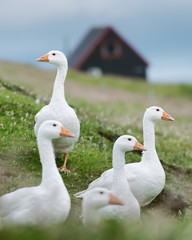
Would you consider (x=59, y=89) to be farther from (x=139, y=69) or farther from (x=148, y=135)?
(x=139, y=69)

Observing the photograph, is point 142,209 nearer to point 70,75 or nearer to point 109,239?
point 109,239

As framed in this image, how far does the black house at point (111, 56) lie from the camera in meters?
55.0

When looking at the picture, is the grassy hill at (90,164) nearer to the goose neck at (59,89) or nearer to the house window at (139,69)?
the goose neck at (59,89)

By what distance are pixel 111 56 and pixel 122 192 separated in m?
49.6

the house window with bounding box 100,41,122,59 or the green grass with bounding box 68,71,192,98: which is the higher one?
the house window with bounding box 100,41,122,59

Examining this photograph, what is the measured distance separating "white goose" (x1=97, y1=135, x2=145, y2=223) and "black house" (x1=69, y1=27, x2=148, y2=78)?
48.0 metres

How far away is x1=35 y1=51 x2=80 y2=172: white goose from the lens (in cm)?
848

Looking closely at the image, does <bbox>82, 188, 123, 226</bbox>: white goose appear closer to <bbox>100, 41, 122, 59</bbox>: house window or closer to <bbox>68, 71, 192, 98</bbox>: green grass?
<bbox>68, 71, 192, 98</bbox>: green grass

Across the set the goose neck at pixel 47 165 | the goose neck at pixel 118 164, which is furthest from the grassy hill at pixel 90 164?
the goose neck at pixel 118 164

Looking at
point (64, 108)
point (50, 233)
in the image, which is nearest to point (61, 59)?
point (64, 108)

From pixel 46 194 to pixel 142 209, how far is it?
12.0 feet

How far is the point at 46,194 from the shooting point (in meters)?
6.18

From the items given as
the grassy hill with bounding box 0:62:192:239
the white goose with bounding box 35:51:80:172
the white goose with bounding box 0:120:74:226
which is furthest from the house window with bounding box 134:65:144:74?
the white goose with bounding box 0:120:74:226

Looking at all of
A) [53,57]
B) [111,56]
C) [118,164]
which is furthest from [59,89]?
[111,56]
